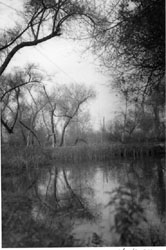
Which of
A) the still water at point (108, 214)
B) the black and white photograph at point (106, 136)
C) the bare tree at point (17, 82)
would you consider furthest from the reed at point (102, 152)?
the still water at point (108, 214)

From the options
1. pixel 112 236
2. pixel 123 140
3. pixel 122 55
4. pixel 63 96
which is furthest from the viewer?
pixel 63 96

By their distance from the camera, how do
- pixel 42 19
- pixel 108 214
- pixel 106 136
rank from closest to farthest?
pixel 108 214
pixel 42 19
pixel 106 136

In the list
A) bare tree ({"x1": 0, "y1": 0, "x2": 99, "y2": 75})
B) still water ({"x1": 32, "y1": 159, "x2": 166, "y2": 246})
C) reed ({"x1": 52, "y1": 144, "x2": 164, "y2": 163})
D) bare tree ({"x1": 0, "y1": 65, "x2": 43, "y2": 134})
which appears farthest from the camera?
reed ({"x1": 52, "y1": 144, "x2": 164, "y2": 163})

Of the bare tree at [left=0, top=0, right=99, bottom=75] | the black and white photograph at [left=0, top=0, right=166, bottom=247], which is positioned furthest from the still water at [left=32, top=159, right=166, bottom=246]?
the bare tree at [left=0, top=0, right=99, bottom=75]

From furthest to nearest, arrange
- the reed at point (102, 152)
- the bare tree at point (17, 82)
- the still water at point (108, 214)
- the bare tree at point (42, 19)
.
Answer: the reed at point (102, 152) < the bare tree at point (17, 82) < the bare tree at point (42, 19) < the still water at point (108, 214)

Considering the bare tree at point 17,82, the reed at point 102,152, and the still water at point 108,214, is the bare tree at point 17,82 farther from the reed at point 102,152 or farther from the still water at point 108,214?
the still water at point 108,214

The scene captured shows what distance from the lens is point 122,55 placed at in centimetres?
610

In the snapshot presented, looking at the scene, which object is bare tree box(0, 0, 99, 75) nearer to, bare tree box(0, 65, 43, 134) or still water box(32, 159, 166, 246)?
bare tree box(0, 65, 43, 134)

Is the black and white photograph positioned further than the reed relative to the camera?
No

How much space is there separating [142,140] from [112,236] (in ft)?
34.6

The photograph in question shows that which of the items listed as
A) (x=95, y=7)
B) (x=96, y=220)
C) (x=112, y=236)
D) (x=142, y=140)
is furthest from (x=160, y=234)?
(x=142, y=140)

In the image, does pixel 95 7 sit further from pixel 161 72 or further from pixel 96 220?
pixel 96 220

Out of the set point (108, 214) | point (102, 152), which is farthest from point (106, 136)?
point (108, 214)

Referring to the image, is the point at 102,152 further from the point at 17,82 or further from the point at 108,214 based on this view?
the point at 108,214
